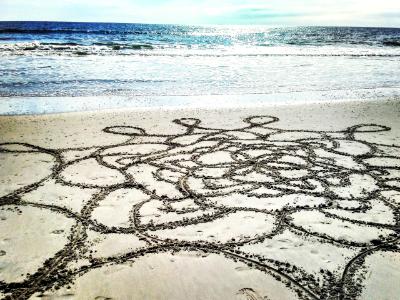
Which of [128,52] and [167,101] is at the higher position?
[128,52]

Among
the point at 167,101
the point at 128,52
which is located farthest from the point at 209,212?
the point at 128,52

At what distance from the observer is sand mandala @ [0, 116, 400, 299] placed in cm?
293

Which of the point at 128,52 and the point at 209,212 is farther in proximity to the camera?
the point at 128,52

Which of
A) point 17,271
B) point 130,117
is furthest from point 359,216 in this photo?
point 130,117

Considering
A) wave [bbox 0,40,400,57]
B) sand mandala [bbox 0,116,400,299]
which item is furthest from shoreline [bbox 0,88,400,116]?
wave [bbox 0,40,400,57]

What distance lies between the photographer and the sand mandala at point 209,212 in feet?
9.61

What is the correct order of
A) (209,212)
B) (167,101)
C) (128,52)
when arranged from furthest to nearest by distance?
(128,52)
(167,101)
(209,212)

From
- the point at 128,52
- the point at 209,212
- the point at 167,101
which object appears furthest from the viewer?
the point at 128,52

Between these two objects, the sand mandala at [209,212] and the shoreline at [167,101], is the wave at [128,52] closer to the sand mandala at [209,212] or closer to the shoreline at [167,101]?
the shoreline at [167,101]

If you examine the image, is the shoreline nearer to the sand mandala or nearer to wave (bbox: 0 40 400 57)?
the sand mandala

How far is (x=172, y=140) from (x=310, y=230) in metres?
3.37

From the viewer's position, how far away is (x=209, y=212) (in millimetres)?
3846

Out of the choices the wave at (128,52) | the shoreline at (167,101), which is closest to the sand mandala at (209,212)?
the shoreline at (167,101)

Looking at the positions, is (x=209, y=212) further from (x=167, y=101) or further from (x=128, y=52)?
(x=128, y=52)
